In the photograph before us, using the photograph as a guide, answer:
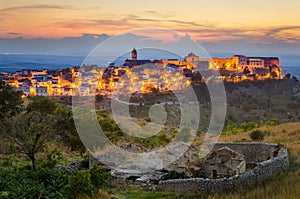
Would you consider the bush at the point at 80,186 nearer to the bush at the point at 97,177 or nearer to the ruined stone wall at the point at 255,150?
the bush at the point at 97,177

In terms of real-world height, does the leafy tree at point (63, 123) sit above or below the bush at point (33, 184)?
above

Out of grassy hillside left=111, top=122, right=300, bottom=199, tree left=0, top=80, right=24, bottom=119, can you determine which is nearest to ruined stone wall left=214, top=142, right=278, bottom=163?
grassy hillside left=111, top=122, right=300, bottom=199

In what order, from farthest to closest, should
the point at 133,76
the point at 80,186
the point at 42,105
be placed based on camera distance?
the point at 133,76 → the point at 42,105 → the point at 80,186

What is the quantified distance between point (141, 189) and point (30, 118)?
4.29 meters

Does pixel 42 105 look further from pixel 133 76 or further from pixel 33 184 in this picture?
pixel 133 76

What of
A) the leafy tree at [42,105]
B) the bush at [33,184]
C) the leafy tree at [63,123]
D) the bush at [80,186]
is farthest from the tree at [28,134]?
the leafy tree at [42,105]

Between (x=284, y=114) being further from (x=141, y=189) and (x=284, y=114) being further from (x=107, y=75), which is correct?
(x=141, y=189)

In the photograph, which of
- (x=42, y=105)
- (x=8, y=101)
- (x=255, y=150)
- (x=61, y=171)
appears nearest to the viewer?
(x=61, y=171)

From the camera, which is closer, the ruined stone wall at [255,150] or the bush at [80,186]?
the bush at [80,186]

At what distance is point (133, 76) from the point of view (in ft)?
157

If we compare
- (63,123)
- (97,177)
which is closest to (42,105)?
(63,123)

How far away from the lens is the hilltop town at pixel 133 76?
141 feet

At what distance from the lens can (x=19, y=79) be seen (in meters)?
60.0

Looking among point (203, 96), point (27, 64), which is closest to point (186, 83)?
point (203, 96)
